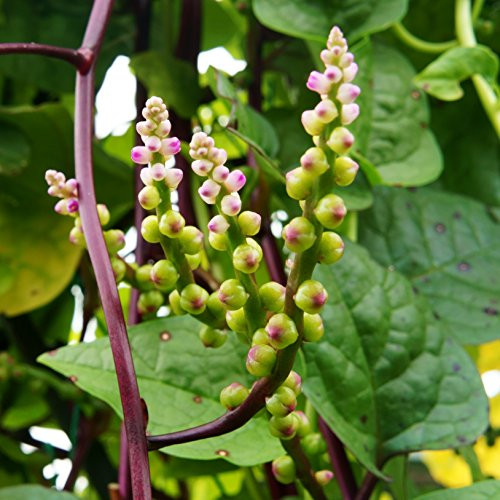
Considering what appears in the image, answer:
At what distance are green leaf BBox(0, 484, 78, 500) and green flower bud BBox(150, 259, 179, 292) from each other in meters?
0.19

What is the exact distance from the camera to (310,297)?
7.9 inches

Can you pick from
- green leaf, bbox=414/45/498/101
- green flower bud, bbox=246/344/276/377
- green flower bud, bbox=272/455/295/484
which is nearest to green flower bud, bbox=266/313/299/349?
green flower bud, bbox=246/344/276/377

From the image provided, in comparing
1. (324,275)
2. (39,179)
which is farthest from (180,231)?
(39,179)

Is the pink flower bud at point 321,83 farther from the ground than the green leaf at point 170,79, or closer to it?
farther from the ground

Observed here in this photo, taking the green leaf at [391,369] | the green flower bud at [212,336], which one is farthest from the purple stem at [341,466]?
the green flower bud at [212,336]

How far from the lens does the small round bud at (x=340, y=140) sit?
18 cm

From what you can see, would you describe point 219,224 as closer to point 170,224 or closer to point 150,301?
point 170,224

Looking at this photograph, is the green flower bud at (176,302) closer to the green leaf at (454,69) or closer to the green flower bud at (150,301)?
the green flower bud at (150,301)

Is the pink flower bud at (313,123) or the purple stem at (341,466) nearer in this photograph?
the pink flower bud at (313,123)

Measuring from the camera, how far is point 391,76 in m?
0.49

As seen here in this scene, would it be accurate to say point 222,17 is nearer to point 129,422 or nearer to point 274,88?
point 274,88

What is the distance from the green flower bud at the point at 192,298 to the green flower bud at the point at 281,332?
3 cm

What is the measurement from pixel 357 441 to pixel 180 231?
151 mm

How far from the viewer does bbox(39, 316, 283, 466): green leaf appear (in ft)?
0.99
